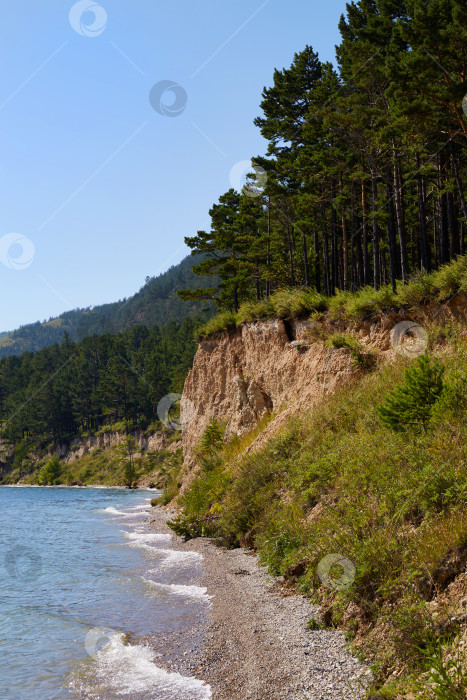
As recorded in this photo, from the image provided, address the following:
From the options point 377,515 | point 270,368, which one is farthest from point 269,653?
point 270,368

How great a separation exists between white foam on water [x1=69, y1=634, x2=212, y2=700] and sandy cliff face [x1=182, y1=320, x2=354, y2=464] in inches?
473

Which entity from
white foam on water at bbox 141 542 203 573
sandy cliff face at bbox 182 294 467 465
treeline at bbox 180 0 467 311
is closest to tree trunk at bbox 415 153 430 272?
treeline at bbox 180 0 467 311

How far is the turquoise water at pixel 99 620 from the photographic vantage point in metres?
6.70

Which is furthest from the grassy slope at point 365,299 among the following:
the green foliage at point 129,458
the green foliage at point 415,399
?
the green foliage at point 129,458

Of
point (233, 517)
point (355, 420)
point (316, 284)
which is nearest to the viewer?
point (355, 420)

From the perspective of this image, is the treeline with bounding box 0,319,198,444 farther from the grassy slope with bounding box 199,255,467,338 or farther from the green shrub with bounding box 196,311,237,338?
the grassy slope with bounding box 199,255,467,338

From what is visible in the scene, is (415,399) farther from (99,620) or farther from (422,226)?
(422,226)

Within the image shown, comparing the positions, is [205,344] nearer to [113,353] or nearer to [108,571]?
[108,571]

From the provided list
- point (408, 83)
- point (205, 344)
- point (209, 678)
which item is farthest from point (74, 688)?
point (205, 344)

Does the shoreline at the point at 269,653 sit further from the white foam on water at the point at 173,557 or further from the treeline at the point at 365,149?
the treeline at the point at 365,149

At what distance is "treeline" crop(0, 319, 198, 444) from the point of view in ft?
315

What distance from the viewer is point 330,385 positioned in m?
18.2

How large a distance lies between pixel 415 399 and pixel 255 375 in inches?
A: 623

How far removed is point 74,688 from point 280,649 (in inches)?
109
